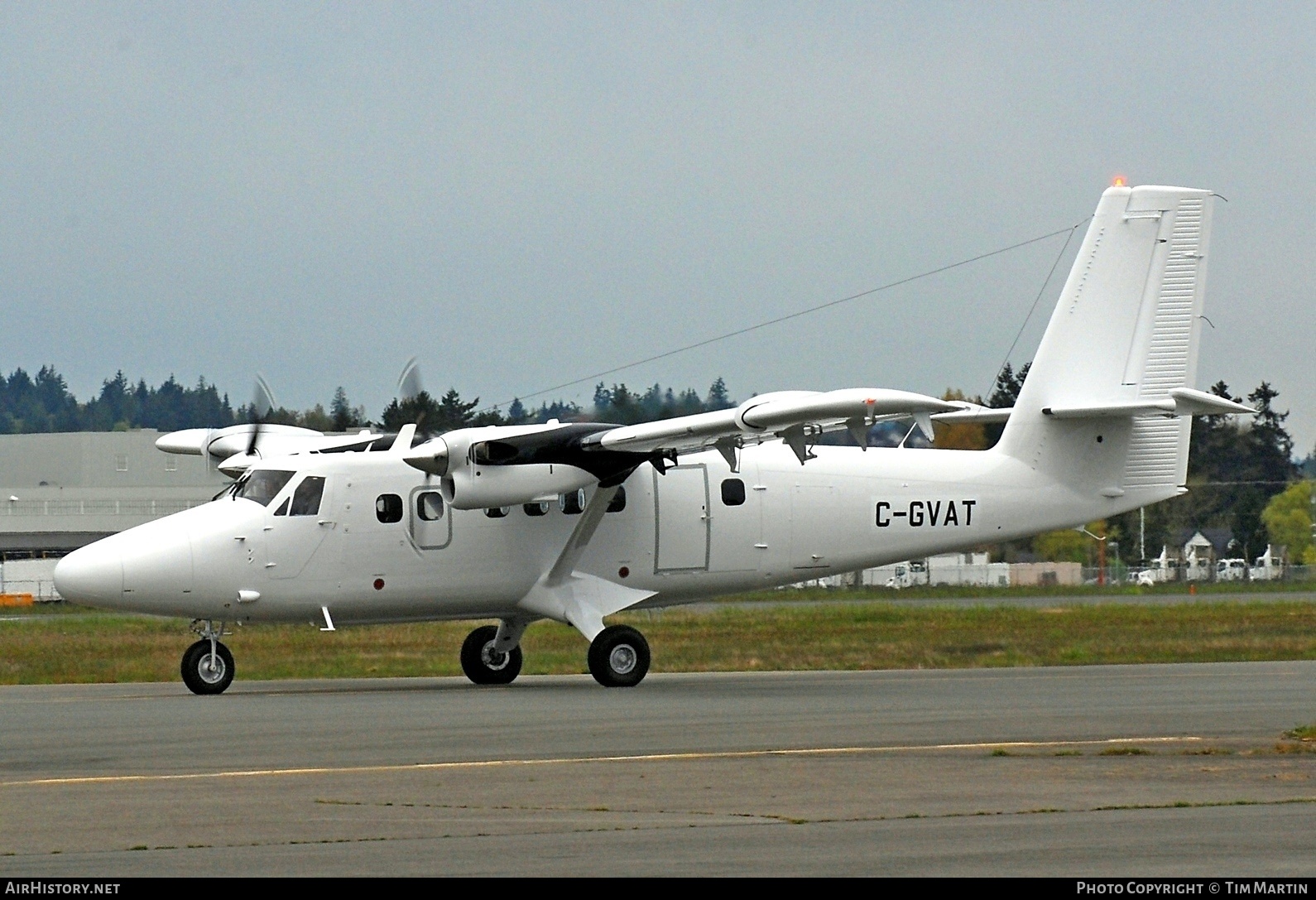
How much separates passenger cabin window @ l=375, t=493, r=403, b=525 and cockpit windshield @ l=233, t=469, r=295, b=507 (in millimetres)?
1168

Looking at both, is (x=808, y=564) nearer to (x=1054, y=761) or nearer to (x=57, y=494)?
(x=1054, y=761)

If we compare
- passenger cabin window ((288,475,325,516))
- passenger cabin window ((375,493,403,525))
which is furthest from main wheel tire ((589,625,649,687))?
passenger cabin window ((288,475,325,516))

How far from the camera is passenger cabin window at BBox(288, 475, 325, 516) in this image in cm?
2362

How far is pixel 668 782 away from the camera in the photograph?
1327 cm

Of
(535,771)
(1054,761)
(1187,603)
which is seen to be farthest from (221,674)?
(1187,603)

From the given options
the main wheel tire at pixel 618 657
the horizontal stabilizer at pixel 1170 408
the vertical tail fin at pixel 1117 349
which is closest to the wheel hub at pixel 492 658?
the main wheel tire at pixel 618 657

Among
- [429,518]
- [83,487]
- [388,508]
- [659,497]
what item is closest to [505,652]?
[429,518]

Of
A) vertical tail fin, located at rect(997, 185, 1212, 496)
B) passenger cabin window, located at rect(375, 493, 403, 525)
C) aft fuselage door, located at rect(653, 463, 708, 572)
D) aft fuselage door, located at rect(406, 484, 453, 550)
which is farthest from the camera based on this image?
vertical tail fin, located at rect(997, 185, 1212, 496)

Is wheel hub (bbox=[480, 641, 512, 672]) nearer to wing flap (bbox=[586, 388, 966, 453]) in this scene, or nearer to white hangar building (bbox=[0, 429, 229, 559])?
wing flap (bbox=[586, 388, 966, 453])

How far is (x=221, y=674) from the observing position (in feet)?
76.4

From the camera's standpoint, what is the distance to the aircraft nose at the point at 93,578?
2253 centimetres

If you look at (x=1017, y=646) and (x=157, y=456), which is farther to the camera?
(x=157, y=456)

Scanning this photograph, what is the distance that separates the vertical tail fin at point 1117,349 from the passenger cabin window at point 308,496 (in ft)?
31.9
